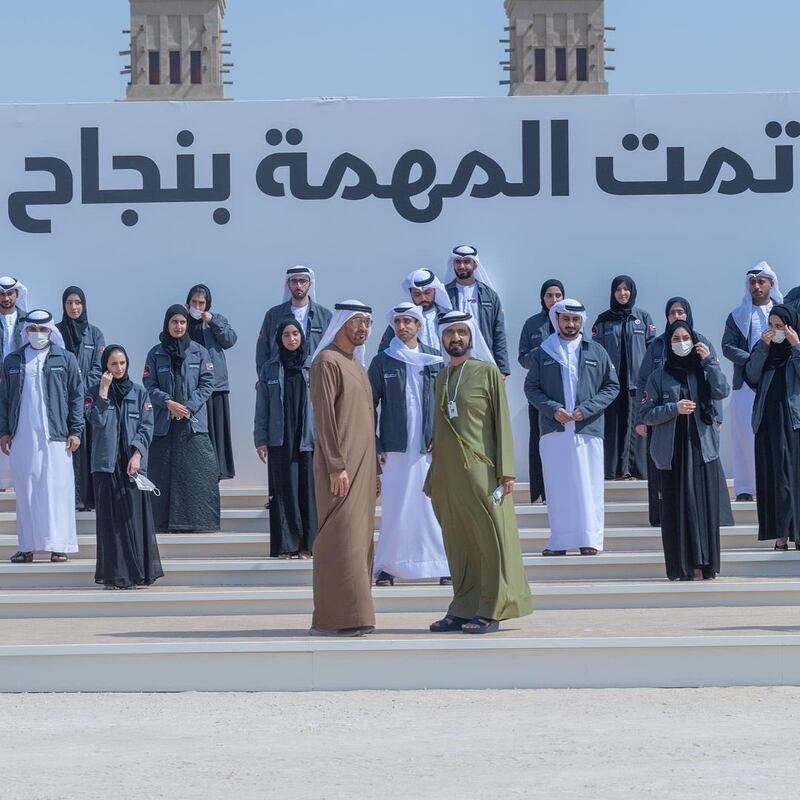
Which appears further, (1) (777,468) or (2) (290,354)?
(2) (290,354)

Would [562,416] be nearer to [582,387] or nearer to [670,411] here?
[582,387]

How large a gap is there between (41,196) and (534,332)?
3.82m

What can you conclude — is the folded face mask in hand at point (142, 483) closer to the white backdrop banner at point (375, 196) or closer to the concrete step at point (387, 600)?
the concrete step at point (387, 600)

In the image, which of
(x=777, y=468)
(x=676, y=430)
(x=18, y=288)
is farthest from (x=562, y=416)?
(x=18, y=288)

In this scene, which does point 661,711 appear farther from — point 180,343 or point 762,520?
point 180,343

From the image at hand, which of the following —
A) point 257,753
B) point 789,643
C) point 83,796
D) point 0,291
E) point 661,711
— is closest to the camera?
point 83,796

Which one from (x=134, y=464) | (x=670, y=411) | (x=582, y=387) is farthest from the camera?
(x=582, y=387)

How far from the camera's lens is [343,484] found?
7.05 metres

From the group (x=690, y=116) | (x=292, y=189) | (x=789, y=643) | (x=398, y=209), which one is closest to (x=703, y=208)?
(x=690, y=116)

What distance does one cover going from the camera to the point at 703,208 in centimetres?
1179

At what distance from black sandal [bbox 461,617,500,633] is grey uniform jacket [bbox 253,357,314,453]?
2.57 meters

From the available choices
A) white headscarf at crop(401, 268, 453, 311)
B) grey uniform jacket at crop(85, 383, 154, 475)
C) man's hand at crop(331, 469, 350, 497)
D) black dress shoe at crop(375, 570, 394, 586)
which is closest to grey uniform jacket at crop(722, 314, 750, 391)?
white headscarf at crop(401, 268, 453, 311)

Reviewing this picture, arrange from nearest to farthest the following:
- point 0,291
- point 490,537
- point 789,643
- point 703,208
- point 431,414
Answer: point 789,643
point 490,537
point 431,414
point 0,291
point 703,208

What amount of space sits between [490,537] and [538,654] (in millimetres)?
642
